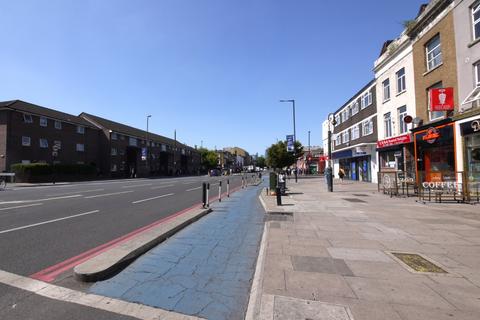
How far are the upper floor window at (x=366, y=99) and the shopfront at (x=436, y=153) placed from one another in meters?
11.0

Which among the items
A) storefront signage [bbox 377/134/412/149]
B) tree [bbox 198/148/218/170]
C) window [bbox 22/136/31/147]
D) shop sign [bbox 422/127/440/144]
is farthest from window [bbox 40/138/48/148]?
tree [bbox 198/148/218/170]

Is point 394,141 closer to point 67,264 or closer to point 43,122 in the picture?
point 67,264

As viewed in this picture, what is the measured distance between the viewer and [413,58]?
20.6 m

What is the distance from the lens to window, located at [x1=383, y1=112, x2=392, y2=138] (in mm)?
24875

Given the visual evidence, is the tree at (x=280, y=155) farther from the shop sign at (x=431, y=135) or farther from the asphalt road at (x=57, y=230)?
the asphalt road at (x=57, y=230)

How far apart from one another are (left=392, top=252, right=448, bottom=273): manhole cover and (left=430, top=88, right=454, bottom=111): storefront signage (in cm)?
1380

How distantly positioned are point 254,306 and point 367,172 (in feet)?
101

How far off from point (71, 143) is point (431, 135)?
153 ft

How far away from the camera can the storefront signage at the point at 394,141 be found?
21069 mm

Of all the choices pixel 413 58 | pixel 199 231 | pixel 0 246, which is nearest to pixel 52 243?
pixel 0 246

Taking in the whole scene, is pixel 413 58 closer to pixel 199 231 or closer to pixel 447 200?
pixel 447 200

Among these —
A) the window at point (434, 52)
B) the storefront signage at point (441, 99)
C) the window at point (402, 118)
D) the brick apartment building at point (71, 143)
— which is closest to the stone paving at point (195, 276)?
the storefront signage at point (441, 99)

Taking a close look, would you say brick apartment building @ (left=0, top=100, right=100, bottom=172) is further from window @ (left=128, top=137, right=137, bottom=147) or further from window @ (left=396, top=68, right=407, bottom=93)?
window @ (left=396, top=68, right=407, bottom=93)

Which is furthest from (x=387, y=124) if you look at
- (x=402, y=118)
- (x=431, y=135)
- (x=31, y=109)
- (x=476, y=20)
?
(x=31, y=109)
